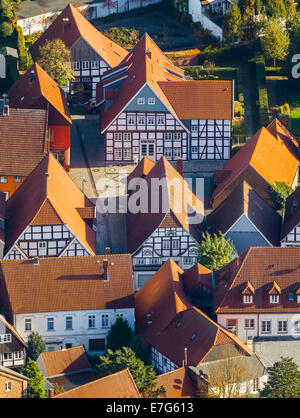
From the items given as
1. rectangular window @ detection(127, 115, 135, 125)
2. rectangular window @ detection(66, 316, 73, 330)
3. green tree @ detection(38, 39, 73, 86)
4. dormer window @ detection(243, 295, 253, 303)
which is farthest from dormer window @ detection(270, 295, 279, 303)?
green tree @ detection(38, 39, 73, 86)

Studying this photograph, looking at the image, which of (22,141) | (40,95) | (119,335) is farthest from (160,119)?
(119,335)

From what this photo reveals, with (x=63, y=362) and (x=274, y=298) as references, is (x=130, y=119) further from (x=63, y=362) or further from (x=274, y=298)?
(x=63, y=362)

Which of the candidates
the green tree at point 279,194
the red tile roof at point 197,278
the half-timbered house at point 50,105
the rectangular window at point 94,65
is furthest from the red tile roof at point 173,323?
the rectangular window at point 94,65

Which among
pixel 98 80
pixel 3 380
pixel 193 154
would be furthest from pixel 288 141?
pixel 3 380

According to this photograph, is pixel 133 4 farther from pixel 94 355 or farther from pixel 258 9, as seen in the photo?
pixel 94 355

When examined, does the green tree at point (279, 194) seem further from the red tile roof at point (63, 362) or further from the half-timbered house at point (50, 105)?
the red tile roof at point (63, 362)
